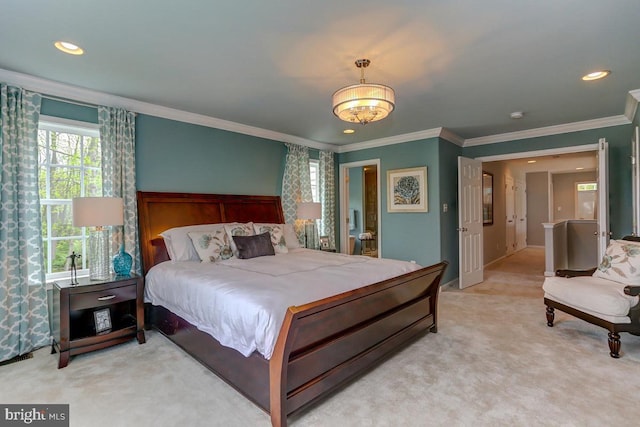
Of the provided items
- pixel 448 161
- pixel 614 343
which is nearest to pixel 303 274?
pixel 614 343

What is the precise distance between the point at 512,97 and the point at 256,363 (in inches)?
144

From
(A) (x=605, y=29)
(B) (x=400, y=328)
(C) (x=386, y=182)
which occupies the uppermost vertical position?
(A) (x=605, y=29)

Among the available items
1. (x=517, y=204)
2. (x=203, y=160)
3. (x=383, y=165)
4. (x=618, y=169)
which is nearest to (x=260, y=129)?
(x=203, y=160)

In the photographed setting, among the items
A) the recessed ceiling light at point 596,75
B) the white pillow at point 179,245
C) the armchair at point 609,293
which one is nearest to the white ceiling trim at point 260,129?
the recessed ceiling light at point 596,75

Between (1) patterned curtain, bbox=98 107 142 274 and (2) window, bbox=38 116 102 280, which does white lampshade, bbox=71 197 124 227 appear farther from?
(2) window, bbox=38 116 102 280

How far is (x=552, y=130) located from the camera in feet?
15.5

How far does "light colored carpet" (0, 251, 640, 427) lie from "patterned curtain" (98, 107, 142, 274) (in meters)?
1.10

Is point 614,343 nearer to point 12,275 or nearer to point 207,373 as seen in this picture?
point 207,373

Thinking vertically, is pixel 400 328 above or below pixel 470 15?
below

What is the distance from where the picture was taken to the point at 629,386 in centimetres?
226

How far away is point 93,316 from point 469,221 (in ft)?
17.0

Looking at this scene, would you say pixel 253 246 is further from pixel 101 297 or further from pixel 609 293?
pixel 609 293

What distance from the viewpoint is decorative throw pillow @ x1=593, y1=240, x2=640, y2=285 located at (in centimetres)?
301

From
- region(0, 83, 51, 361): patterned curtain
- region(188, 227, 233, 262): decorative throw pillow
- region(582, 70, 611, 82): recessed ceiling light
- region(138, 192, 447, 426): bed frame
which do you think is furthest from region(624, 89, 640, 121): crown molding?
region(0, 83, 51, 361): patterned curtain
